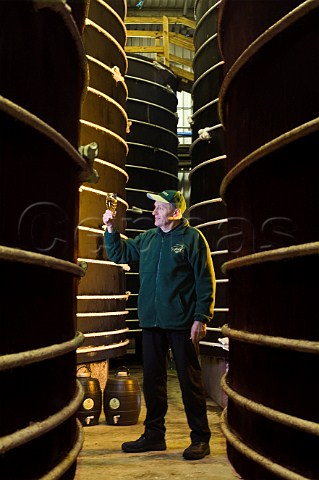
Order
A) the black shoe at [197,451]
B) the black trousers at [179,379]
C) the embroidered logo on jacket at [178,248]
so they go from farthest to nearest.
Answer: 1. the embroidered logo on jacket at [178,248]
2. the black trousers at [179,379]
3. the black shoe at [197,451]

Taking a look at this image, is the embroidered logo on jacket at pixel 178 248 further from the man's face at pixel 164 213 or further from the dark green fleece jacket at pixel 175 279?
the man's face at pixel 164 213

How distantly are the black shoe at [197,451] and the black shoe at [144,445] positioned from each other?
23 centimetres

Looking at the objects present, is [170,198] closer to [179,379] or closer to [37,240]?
[179,379]

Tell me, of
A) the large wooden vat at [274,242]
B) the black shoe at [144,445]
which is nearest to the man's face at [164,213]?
the large wooden vat at [274,242]

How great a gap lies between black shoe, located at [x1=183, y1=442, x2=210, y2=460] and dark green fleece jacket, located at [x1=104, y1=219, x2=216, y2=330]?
27.1 inches

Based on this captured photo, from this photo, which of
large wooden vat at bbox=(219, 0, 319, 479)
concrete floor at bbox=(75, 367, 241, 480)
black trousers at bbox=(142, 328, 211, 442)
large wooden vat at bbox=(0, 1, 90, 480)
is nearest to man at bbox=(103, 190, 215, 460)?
black trousers at bbox=(142, 328, 211, 442)

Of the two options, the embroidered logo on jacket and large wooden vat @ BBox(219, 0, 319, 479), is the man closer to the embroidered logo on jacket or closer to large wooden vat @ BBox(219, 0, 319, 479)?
the embroidered logo on jacket

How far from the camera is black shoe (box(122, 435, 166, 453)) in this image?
11.6 ft

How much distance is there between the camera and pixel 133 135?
8406 millimetres

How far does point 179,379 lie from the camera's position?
140 inches

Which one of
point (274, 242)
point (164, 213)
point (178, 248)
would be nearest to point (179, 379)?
point (178, 248)

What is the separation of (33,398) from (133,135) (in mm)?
6855

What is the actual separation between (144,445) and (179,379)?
0.45 metres

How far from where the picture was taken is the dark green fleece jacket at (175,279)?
3.55 metres
